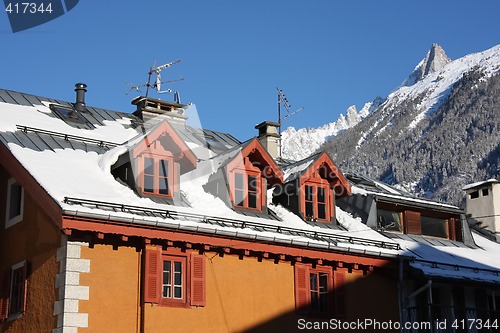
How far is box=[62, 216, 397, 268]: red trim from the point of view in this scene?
66.5ft

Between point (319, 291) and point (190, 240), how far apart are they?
4789mm

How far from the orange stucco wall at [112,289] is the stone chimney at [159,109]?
10.0 meters

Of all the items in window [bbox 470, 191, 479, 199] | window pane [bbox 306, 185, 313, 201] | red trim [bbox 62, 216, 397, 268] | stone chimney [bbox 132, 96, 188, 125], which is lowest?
red trim [bbox 62, 216, 397, 268]

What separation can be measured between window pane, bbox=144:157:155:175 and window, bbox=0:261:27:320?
13.4ft

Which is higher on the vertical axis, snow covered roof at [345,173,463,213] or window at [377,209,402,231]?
snow covered roof at [345,173,463,213]

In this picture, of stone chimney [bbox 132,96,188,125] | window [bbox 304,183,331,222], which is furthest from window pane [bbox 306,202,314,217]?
stone chimney [bbox 132,96,188,125]

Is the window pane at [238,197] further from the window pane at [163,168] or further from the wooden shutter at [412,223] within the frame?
the wooden shutter at [412,223]

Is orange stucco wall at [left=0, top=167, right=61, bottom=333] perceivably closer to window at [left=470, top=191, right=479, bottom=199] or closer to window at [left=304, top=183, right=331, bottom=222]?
window at [left=304, top=183, right=331, bottom=222]

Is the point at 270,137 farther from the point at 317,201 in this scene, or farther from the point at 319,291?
the point at 319,291

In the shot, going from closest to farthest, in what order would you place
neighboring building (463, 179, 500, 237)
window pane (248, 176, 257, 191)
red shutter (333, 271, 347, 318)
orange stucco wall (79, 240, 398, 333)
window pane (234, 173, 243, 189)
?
orange stucco wall (79, 240, 398, 333)
red shutter (333, 271, 347, 318)
window pane (234, 173, 243, 189)
window pane (248, 176, 257, 191)
neighboring building (463, 179, 500, 237)

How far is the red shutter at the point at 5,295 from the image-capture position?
22.2m

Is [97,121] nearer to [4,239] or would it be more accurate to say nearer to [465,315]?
[4,239]

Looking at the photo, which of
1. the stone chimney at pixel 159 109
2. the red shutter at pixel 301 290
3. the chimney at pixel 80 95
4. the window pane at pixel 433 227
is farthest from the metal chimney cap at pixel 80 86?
the window pane at pixel 433 227

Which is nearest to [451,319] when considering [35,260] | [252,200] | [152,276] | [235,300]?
[252,200]
